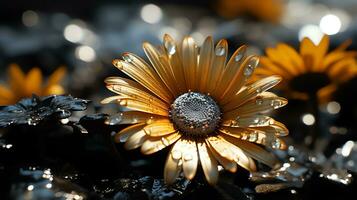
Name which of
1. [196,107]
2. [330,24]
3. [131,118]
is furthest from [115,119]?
[330,24]

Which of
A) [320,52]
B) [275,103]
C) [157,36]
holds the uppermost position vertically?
[157,36]

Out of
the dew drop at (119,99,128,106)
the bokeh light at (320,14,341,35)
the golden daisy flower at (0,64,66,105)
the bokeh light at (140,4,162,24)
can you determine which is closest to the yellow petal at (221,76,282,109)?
the dew drop at (119,99,128,106)

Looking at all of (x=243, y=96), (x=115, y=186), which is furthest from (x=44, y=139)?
(x=243, y=96)

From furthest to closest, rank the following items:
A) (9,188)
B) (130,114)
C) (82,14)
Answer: (82,14)
(130,114)
(9,188)

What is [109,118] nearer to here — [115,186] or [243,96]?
[115,186]

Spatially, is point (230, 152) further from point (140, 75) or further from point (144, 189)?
point (140, 75)

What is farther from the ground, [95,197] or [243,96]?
[243,96]
